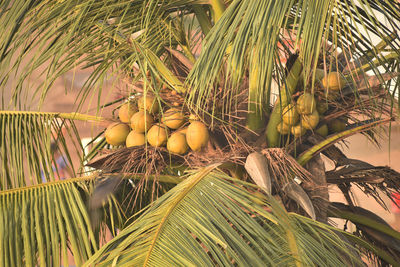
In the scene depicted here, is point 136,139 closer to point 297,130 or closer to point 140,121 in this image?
point 140,121

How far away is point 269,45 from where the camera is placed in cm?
109

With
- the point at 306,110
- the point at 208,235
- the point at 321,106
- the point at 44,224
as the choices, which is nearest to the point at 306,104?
the point at 306,110

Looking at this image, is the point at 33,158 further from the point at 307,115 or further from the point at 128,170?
the point at 307,115

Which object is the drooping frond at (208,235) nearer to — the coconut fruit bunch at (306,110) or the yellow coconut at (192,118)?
the yellow coconut at (192,118)

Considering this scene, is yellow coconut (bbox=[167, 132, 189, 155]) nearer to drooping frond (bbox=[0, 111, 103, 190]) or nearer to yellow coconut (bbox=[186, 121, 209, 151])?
yellow coconut (bbox=[186, 121, 209, 151])

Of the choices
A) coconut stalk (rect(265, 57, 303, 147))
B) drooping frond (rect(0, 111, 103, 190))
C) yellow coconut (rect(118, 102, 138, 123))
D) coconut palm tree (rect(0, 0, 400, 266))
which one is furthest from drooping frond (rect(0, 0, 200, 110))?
coconut stalk (rect(265, 57, 303, 147))

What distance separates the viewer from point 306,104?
4.85 feet

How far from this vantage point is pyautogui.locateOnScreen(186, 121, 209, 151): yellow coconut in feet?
4.71

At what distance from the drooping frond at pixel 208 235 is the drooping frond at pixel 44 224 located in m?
0.35

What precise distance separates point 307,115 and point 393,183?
1.65ft

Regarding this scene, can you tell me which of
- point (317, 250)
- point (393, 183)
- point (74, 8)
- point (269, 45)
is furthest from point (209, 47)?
point (393, 183)

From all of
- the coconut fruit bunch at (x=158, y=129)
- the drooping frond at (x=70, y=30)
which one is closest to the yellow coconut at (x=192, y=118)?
the coconut fruit bunch at (x=158, y=129)

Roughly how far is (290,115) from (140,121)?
0.43 metres

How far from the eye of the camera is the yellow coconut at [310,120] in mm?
1508
